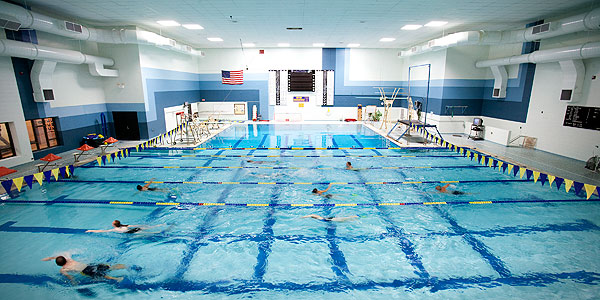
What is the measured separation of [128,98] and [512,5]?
1581 cm

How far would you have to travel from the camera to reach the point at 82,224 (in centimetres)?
642

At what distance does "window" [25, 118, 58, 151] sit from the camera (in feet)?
36.2

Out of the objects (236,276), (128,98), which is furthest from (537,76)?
(128,98)

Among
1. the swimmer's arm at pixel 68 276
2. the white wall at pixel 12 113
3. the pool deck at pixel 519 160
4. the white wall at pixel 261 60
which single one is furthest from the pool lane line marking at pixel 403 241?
the white wall at pixel 261 60

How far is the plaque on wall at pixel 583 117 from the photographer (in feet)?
32.6

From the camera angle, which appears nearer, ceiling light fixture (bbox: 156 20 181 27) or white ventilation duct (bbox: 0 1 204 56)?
white ventilation duct (bbox: 0 1 204 56)

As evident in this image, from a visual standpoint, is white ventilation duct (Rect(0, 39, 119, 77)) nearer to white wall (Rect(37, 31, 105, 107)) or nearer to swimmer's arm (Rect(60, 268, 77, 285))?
white wall (Rect(37, 31, 105, 107))

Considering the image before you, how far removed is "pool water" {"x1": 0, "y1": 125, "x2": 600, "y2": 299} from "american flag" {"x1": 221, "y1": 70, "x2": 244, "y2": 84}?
11918 mm

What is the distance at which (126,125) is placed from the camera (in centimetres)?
1427

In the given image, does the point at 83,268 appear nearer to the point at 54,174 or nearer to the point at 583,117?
the point at 54,174

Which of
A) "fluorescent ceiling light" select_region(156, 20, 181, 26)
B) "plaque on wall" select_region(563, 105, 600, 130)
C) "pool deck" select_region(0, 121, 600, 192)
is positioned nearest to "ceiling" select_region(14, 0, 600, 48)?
"fluorescent ceiling light" select_region(156, 20, 181, 26)

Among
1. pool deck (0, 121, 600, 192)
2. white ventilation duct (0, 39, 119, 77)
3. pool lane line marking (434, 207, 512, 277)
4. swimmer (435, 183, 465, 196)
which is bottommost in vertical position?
pool lane line marking (434, 207, 512, 277)

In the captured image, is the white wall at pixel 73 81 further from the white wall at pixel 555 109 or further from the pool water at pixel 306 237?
the white wall at pixel 555 109

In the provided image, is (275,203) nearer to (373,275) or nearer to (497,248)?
(373,275)
